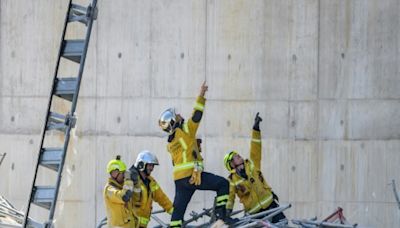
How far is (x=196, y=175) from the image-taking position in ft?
49.5

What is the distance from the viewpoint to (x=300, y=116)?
745 inches

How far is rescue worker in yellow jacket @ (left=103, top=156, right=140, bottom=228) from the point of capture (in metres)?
14.1

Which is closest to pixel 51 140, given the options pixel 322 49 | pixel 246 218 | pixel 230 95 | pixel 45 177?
pixel 45 177

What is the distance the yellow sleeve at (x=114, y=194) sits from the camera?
14.0 metres

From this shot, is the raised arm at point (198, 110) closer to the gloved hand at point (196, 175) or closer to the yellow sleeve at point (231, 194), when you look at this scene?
the gloved hand at point (196, 175)

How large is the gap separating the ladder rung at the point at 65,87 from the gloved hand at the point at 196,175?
2509 millimetres

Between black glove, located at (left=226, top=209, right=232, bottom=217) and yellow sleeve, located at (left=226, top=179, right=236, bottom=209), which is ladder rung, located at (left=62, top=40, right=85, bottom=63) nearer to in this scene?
black glove, located at (left=226, top=209, right=232, bottom=217)

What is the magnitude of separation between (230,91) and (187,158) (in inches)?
162

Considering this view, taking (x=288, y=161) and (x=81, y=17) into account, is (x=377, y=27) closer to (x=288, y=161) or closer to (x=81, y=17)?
(x=288, y=161)

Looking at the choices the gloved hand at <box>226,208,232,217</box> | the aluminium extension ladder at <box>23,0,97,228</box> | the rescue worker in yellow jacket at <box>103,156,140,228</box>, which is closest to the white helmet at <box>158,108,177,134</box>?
the rescue worker in yellow jacket at <box>103,156,140,228</box>

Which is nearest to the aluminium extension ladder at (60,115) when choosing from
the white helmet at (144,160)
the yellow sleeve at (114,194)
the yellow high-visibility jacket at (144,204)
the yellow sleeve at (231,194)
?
the yellow sleeve at (114,194)

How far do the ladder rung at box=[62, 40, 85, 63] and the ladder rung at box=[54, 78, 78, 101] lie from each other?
250 mm

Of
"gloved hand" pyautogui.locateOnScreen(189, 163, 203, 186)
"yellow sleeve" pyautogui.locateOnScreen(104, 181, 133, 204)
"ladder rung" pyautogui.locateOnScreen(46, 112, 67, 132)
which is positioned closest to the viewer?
"ladder rung" pyautogui.locateOnScreen(46, 112, 67, 132)

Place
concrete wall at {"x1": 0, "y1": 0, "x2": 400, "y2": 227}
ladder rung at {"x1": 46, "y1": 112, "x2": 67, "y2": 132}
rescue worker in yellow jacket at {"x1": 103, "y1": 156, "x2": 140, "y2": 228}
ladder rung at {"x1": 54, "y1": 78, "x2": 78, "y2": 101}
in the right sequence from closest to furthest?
ladder rung at {"x1": 46, "y1": 112, "x2": 67, "y2": 132} < ladder rung at {"x1": 54, "y1": 78, "x2": 78, "y2": 101} < rescue worker in yellow jacket at {"x1": 103, "y1": 156, "x2": 140, "y2": 228} < concrete wall at {"x1": 0, "y1": 0, "x2": 400, "y2": 227}
